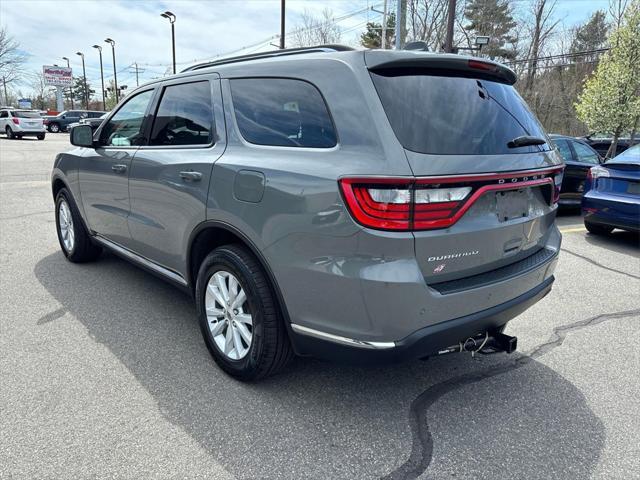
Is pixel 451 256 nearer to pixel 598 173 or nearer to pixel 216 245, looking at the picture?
pixel 216 245

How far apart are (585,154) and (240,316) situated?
8.50 meters

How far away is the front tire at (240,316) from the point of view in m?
2.52

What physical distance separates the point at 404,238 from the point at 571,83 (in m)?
37.3

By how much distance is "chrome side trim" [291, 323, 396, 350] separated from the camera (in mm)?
2113

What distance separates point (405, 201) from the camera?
2018 mm

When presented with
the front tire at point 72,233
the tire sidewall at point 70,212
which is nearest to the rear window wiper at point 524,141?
the front tire at point 72,233

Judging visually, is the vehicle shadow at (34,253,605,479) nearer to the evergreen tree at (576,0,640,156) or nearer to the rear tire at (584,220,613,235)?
the rear tire at (584,220,613,235)

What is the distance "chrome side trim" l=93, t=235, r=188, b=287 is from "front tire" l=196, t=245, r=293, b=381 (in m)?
0.41

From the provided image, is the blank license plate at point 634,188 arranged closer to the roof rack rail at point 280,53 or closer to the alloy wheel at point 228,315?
the roof rack rail at point 280,53

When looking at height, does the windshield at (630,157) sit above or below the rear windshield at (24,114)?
below

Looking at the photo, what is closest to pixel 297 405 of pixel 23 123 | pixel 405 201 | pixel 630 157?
pixel 405 201

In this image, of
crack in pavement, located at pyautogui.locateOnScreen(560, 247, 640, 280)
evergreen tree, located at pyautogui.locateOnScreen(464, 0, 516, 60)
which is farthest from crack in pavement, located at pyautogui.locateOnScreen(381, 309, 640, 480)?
evergreen tree, located at pyautogui.locateOnScreen(464, 0, 516, 60)

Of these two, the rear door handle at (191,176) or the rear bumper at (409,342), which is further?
the rear door handle at (191,176)

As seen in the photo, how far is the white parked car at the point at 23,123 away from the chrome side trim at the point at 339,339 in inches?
1204
